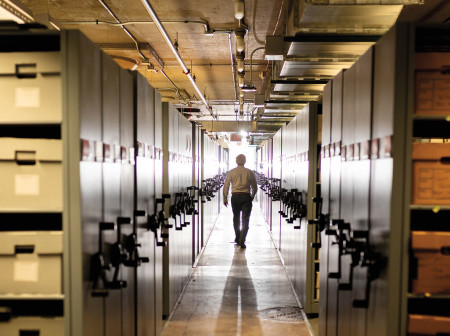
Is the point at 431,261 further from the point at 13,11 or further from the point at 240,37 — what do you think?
the point at 240,37

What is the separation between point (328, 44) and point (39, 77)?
2265 millimetres

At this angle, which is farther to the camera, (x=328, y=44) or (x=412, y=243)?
(x=328, y=44)

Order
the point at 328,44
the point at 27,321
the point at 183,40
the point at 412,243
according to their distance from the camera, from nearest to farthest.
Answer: the point at 412,243 < the point at 27,321 < the point at 328,44 < the point at 183,40

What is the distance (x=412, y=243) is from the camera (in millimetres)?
1688

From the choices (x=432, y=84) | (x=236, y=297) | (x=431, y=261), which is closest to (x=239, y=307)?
(x=236, y=297)

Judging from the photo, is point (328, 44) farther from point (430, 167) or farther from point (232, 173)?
point (232, 173)

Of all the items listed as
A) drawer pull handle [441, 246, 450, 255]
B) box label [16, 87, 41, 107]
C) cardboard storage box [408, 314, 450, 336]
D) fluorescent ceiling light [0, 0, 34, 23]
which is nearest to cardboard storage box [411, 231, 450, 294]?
drawer pull handle [441, 246, 450, 255]

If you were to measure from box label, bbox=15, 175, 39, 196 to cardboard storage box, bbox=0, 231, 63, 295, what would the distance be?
0.19 m

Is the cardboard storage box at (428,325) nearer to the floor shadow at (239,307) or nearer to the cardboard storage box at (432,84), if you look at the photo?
the cardboard storage box at (432,84)

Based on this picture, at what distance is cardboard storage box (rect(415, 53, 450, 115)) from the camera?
1.71 meters

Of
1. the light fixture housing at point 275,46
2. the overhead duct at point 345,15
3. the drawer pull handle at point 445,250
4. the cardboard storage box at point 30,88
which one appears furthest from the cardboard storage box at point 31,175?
the light fixture housing at point 275,46

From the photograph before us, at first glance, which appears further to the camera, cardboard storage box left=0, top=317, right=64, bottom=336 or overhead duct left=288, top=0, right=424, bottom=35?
overhead duct left=288, top=0, right=424, bottom=35

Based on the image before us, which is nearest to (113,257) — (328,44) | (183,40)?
(328,44)

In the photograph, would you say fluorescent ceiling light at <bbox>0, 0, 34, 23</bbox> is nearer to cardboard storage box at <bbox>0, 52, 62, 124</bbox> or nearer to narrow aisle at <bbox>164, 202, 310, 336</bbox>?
cardboard storage box at <bbox>0, 52, 62, 124</bbox>
